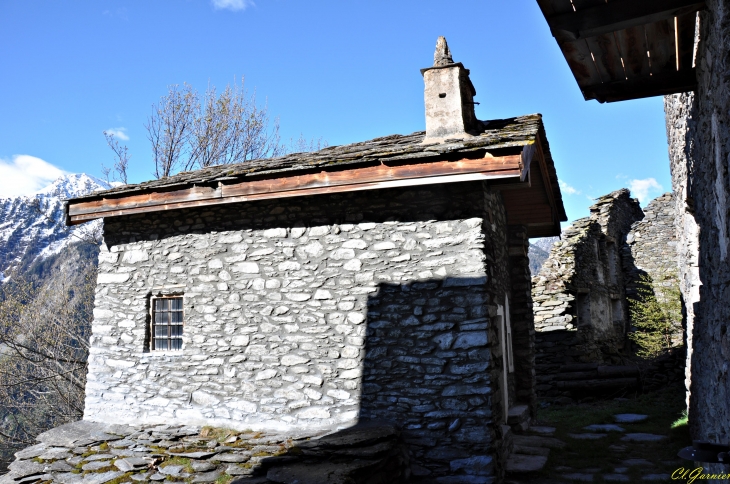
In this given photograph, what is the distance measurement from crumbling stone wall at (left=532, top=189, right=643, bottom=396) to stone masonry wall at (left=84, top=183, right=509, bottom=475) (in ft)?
17.1

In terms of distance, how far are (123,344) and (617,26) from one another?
6781 mm

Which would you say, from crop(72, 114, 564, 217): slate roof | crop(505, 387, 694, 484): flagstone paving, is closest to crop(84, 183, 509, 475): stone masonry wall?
crop(72, 114, 564, 217): slate roof

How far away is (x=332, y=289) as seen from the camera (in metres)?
6.29

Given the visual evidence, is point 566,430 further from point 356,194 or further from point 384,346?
point 356,194

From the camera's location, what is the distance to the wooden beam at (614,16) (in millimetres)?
3318

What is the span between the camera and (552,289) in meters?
12.6

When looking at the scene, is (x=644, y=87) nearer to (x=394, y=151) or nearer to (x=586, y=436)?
(x=394, y=151)

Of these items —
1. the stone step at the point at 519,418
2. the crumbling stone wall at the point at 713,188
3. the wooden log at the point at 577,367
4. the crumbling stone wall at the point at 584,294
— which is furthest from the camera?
the crumbling stone wall at the point at 584,294

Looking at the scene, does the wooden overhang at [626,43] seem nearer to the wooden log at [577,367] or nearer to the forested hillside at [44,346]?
the wooden log at [577,367]

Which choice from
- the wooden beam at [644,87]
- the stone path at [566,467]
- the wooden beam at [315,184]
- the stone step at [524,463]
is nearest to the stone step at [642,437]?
the stone path at [566,467]

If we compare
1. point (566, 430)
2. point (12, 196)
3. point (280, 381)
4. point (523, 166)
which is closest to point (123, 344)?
point (280, 381)

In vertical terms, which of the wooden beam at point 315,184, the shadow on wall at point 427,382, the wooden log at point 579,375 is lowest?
the wooden log at point 579,375

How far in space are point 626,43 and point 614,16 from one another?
1.93ft

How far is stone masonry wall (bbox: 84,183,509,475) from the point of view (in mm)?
5723
